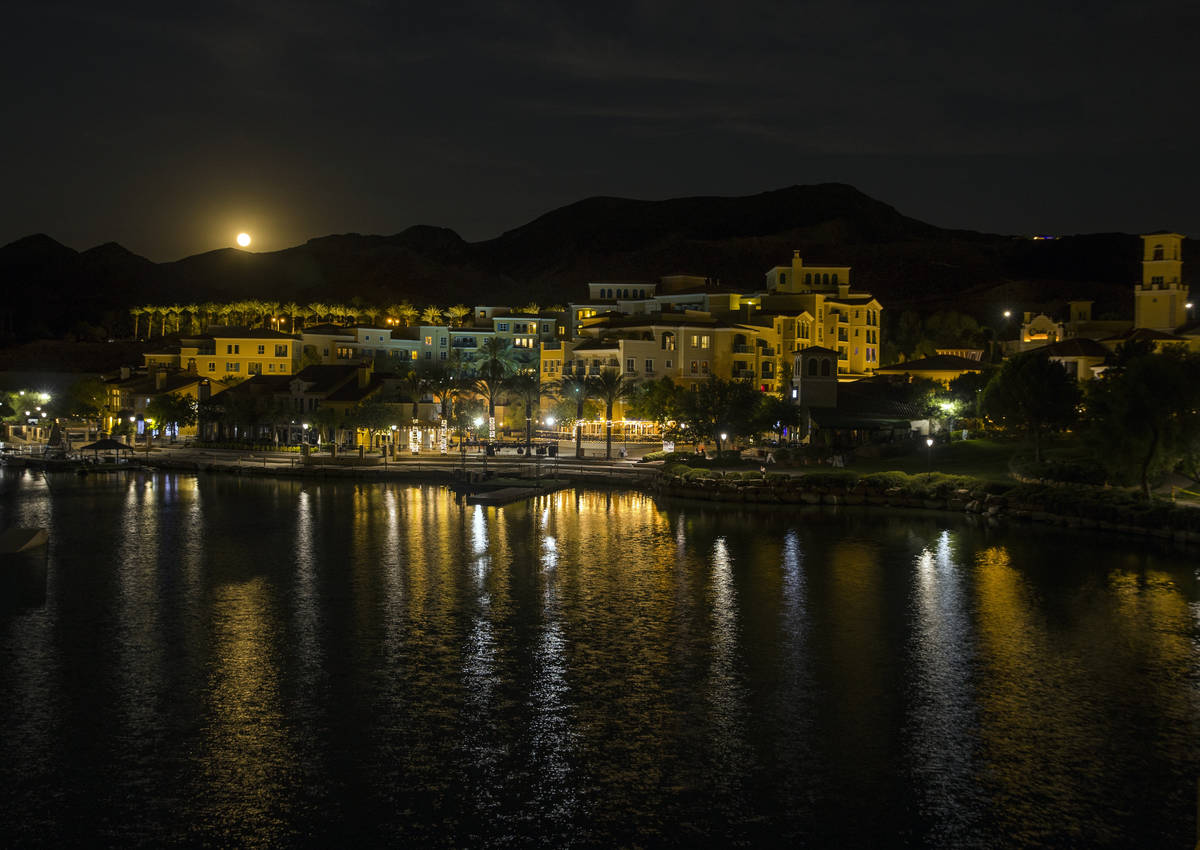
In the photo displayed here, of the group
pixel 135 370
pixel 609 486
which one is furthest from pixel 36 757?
pixel 135 370

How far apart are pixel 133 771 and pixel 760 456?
5382 cm

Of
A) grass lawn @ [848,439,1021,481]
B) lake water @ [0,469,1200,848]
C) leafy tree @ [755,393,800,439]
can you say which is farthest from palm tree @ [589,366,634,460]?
lake water @ [0,469,1200,848]

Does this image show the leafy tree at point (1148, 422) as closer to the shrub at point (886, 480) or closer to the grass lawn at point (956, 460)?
the grass lawn at point (956, 460)

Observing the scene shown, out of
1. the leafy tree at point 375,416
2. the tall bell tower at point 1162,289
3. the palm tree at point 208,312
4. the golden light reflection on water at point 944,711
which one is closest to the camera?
the golden light reflection on water at point 944,711

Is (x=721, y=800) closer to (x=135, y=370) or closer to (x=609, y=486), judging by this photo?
(x=609, y=486)

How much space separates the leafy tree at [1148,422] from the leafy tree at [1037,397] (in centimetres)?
922

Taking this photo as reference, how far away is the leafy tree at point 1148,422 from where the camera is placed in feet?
146

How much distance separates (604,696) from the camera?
22.2m

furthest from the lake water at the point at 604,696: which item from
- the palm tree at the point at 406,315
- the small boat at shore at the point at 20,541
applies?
the palm tree at the point at 406,315

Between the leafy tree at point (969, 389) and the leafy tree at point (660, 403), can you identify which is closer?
the leafy tree at point (969, 389)

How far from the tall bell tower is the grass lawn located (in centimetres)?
→ 2680

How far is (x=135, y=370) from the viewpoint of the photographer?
12200 centimetres

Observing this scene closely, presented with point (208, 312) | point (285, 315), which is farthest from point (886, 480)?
point (208, 312)

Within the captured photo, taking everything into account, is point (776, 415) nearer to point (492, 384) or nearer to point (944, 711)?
point (492, 384)
